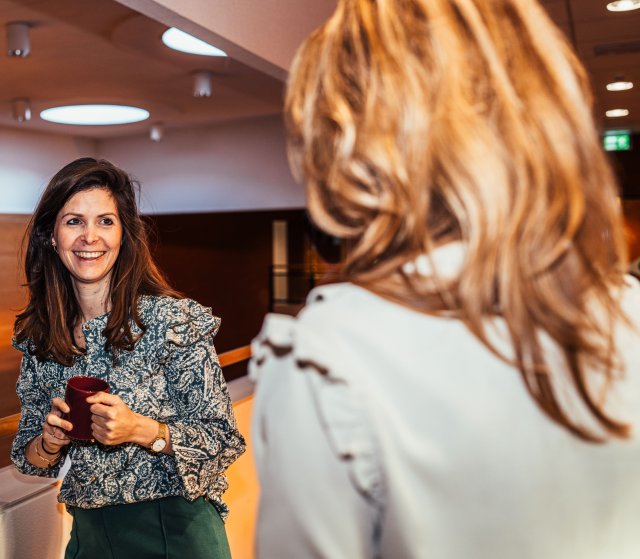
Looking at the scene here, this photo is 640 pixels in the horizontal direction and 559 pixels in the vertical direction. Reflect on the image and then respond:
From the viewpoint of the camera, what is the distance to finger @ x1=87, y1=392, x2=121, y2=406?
127 cm

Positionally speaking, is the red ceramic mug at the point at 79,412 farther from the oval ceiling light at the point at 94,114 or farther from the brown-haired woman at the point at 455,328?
the oval ceiling light at the point at 94,114

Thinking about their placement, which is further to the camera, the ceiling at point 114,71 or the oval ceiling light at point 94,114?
the oval ceiling light at point 94,114

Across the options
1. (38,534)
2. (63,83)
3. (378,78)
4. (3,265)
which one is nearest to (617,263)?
(378,78)

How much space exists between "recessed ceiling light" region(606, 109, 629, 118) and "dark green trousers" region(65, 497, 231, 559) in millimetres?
6457

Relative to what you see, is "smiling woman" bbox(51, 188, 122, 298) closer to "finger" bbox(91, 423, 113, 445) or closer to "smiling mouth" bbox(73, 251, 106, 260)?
"smiling mouth" bbox(73, 251, 106, 260)

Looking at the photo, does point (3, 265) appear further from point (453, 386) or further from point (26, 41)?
point (453, 386)

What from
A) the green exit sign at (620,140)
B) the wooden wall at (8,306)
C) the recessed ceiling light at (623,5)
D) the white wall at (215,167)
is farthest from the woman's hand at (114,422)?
the green exit sign at (620,140)

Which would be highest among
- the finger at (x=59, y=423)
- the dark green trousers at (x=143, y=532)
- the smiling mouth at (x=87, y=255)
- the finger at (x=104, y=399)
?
the smiling mouth at (x=87, y=255)

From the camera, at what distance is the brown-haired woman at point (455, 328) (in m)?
0.53

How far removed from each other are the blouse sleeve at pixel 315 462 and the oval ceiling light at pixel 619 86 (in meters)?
5.69

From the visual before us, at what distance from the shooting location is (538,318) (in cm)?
54

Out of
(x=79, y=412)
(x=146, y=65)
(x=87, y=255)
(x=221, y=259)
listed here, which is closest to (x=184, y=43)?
(x=146, y=65)

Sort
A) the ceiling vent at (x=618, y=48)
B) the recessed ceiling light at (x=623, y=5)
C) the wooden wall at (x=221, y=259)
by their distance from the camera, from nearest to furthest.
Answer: the recessed ceiling light at (x=623, y=5) → the ceiling vent at (x=618, y=48) → the wooden wall at (x=221, y=259)

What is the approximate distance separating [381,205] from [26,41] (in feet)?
13.0
